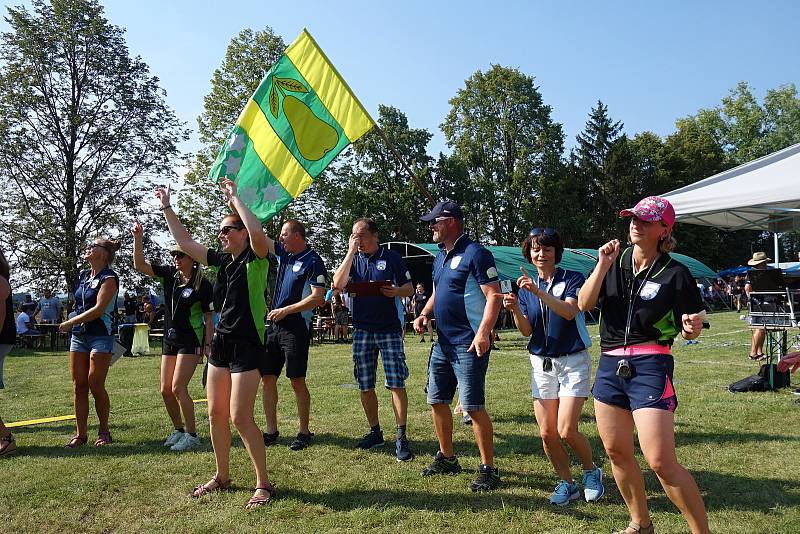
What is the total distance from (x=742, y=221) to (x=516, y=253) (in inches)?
689

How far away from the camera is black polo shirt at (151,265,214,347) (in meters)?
6.10

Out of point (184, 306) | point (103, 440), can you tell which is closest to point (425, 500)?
point (184, 306)

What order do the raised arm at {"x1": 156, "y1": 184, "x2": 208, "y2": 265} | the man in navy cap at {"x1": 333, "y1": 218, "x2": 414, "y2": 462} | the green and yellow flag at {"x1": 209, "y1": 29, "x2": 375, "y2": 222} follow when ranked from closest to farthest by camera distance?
the raised arm at {"x1": 156, "y1": 184, "x2": 208, "y2": 265}
the man in navy cap at {"x1": 333, "y1": 218, "x2": 414, "y2": 462}
the green and yellow flag at {"x1": 209, "y1": 29, "x2": 375, "y2": 222}

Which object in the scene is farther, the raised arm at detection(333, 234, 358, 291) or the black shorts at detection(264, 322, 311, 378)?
the black shorts at detection(264, 322, 311, 378)

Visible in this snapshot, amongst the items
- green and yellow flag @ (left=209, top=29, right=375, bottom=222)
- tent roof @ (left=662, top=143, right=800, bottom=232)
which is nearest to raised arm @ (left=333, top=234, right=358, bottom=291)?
green and yellow flag @ (left=209, top=29, right=375, bottom=222)

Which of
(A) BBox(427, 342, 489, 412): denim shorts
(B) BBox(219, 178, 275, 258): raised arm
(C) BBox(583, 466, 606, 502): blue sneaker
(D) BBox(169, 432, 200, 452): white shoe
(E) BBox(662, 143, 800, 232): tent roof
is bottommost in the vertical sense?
(C) BBox(583, 466, 606, 502): blue sneaker

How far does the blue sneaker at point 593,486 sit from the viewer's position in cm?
436

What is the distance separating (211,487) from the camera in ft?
15.4

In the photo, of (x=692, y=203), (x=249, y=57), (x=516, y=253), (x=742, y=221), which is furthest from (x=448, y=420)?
(x=249, y=57)

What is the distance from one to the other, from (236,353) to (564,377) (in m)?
2.37

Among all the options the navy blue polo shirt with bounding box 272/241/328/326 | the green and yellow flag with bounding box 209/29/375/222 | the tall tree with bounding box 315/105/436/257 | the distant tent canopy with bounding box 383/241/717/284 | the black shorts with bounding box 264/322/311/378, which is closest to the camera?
the navy blue polo shirt with bounding box 272/241/328/326

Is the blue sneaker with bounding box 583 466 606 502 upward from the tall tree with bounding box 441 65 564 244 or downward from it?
downward

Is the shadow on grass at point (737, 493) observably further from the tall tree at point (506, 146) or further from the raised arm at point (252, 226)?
the tall tree at point (506, 146)

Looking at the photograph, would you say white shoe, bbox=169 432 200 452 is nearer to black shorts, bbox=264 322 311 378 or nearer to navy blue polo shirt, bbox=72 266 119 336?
black shorts, bbox=264 322 311 378
